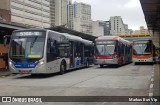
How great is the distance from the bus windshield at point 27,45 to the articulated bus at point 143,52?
1806 cm

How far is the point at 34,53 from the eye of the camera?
18500mm

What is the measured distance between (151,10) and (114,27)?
74472mm

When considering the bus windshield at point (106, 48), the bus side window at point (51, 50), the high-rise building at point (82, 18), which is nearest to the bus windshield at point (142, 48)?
the bus windshield at point (106, 48)

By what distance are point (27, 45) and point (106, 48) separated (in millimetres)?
11878

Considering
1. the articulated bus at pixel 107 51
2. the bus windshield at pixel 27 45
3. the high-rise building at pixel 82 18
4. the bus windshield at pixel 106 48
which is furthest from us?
the high-rise building at pixel 82 18

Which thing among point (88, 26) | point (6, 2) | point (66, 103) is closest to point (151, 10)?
point (66, 103)

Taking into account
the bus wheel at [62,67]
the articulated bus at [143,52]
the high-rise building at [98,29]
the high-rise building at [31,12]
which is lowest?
the bus wheel at [62,67]

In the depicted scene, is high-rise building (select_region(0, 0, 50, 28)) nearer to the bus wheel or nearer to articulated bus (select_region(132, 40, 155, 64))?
articulated bus (select_region(132, 40, 155, 64))

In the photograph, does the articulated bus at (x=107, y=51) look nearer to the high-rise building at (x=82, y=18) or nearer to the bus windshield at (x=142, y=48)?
the bus windshield at (x=142, y=48)

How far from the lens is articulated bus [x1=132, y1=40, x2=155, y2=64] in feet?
113

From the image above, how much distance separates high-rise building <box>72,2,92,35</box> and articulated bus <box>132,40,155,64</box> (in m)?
47.6

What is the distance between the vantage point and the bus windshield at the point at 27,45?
18527 millimetres

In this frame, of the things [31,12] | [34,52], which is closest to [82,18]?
[31,12]

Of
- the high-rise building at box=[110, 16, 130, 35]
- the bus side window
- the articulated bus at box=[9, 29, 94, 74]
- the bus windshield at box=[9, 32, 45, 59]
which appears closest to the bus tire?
the articulated bus at box=[9, 29, 94, 74]
